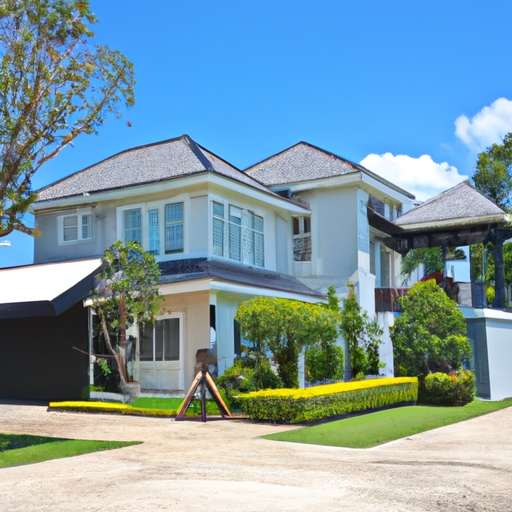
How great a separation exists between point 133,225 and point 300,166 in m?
7.38

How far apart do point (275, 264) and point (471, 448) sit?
1378 cm

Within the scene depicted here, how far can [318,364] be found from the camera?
20.5 metres

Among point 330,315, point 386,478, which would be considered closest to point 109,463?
point 386,478

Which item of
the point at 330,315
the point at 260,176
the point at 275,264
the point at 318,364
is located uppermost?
the point at 260,176

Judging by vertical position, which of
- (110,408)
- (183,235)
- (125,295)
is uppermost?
(183,235)

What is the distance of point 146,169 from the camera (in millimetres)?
24094

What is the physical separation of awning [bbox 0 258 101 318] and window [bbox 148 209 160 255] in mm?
1688

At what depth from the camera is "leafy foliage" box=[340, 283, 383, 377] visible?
22500 mm

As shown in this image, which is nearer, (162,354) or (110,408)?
(110,408)

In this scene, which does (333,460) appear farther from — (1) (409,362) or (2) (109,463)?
(1) (409,362)

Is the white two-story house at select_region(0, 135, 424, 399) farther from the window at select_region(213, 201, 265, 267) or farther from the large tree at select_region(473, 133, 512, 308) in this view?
the large tree at select_region(473, 133, 512, 308)

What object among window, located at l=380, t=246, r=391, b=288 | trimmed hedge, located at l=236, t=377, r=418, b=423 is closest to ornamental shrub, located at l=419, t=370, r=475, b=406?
trimmed hedge, located at l=236, t=377, r=418, b=423

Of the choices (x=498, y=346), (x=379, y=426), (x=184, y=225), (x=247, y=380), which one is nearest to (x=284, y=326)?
(x=247, y=380)

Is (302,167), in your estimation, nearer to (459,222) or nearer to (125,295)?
(459,222)
